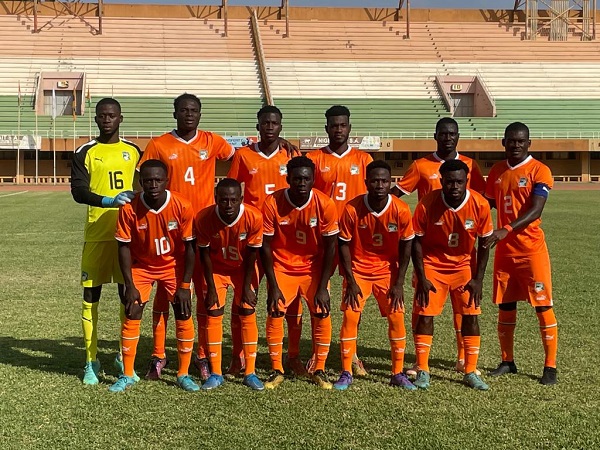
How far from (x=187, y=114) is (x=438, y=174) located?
86.6 inches

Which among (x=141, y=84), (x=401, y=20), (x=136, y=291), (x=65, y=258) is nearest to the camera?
(x=136, y=291)

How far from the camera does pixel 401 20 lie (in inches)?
2014

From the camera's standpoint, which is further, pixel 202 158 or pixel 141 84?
pixel 141 84

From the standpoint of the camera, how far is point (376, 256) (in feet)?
18.7

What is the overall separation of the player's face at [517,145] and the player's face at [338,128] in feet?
4.35

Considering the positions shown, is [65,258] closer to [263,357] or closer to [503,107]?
[263,357]

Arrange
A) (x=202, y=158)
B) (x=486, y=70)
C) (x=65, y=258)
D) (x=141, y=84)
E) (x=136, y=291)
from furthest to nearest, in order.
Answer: (x=486, y=70), (x=141, y=84), (x=65, y=258), (x=202, y=158), (x=136, y=291)

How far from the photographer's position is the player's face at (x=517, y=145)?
5.77 meters

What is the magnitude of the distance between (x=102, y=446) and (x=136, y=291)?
1453mm

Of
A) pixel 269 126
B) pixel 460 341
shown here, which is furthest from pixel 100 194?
pixel 460 341

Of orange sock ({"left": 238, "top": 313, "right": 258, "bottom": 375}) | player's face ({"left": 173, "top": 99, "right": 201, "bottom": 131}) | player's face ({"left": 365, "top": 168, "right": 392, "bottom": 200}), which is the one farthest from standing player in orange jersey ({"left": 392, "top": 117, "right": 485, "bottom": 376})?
player's face ({"left": 173, "top": 99, "right": 201, "bottom": 131})

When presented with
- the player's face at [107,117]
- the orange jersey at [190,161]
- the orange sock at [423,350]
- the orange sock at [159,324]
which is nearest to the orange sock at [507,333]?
the orange sock at [423,350]

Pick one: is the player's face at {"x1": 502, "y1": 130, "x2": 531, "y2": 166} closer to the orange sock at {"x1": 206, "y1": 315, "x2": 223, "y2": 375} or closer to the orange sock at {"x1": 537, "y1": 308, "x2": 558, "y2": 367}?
the orange sock at {"x1": 537, "y1": 308, "x2": 558, "y2": 367}

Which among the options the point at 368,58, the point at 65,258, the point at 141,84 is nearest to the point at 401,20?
the point at 368,58
